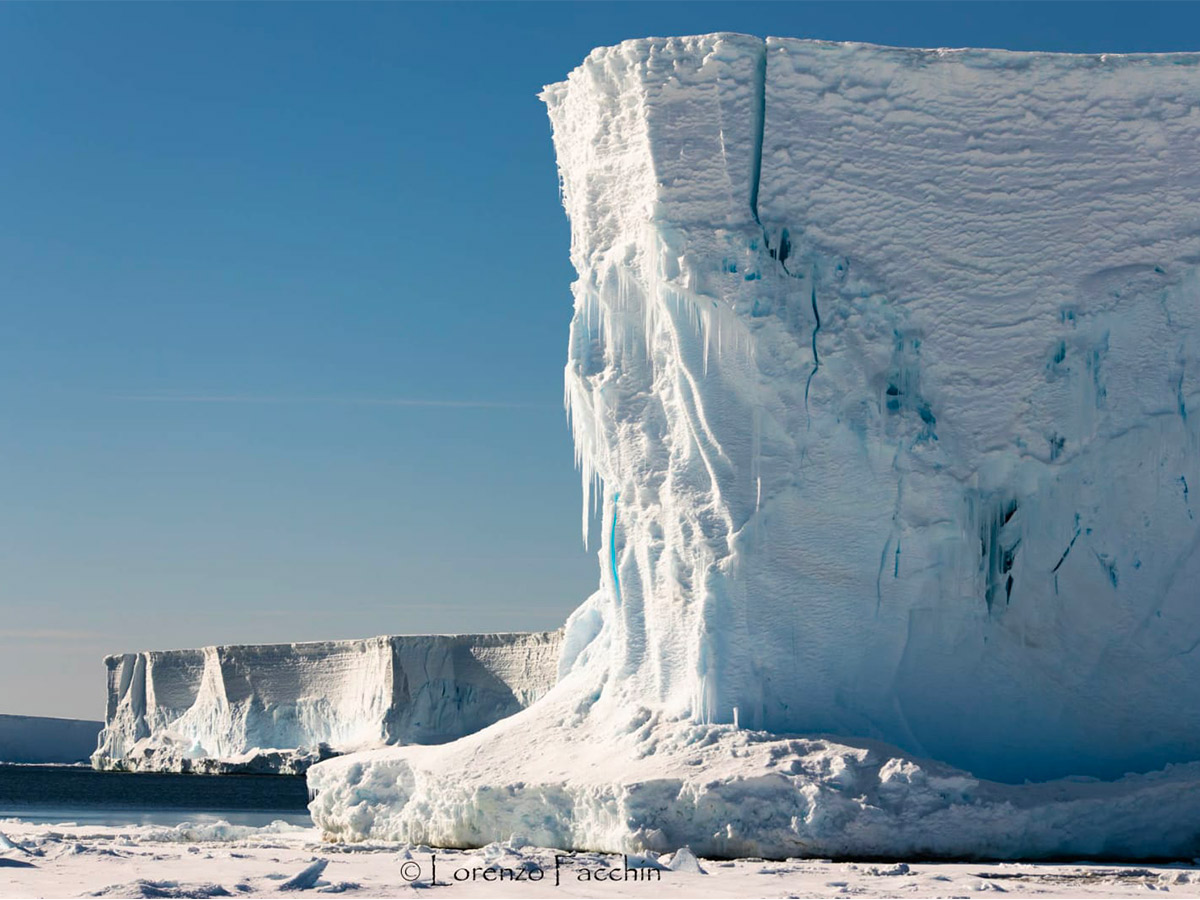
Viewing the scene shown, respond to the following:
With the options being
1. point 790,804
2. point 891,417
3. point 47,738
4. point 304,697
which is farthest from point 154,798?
point 47,738

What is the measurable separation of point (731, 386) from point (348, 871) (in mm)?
5219

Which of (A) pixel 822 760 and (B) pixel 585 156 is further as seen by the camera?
(B) pixel 585 156

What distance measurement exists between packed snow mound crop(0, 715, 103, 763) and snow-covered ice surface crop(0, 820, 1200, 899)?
52534mm

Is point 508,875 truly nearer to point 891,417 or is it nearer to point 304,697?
point 891,417

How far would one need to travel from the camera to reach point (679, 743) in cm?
1296

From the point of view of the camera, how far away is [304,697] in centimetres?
4209

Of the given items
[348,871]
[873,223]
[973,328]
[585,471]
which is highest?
[873,223]

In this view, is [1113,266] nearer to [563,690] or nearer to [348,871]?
[563,690]

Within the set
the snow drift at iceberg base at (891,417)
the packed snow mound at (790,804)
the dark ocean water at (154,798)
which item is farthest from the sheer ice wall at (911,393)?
the dark ocean water at (154,798)

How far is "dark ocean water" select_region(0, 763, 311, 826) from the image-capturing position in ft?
74.1

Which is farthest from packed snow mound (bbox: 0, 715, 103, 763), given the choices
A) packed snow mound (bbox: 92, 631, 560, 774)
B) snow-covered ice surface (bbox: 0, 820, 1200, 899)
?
snow-covered ice surface (bbox: 0, 820, 1200, 899)

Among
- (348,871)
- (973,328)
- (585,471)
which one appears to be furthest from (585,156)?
(348,871)

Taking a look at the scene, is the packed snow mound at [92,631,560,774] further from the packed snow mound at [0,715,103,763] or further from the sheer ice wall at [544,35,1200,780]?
the sheer ice wall at [544,35,1200,780]

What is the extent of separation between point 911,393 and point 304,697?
31179mm
